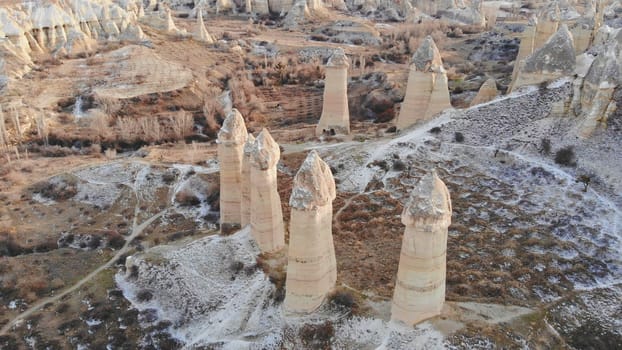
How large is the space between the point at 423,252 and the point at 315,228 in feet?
11.4

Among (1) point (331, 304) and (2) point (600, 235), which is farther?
(2) point (600, 235)

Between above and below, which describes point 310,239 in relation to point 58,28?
below

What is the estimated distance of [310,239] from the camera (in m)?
17.4

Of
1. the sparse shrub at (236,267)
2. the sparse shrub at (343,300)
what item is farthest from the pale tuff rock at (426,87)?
the sparse shrub at (343,300)

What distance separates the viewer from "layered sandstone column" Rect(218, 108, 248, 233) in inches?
906

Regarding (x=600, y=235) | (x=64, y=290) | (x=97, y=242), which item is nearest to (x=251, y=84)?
(x=97, y=242)

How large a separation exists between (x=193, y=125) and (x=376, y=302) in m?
31.1

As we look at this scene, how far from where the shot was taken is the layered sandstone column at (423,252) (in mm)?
15242

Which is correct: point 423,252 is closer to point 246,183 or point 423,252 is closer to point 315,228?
point 315,228

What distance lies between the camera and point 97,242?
93.1 feet

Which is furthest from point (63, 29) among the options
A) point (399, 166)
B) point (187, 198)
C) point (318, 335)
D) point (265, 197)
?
point (318, 335)

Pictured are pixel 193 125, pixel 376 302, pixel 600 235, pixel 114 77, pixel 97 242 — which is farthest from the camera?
pixel 114 77

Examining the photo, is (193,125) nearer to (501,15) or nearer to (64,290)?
(64,290)

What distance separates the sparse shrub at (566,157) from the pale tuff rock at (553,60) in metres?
6.73
